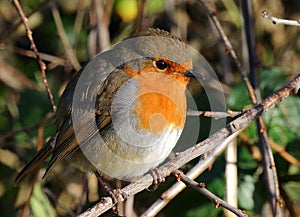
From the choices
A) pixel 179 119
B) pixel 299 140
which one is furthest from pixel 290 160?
pixel 179 119

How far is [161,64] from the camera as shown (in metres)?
3.04

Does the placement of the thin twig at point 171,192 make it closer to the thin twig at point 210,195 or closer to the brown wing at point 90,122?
the thin twig at point 210,195

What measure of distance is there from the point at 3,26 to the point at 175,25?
4.17ft

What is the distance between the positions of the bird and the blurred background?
0.59 meters

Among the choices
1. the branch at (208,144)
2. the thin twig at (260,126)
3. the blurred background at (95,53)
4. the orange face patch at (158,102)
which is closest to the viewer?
the branch at (208,144)

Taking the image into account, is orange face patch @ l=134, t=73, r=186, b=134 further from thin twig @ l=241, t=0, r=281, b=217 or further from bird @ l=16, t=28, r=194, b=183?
thin twig @ l=241, t=0, r=281, b=217

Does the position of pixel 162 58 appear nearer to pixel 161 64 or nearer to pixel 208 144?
pixel 161 64

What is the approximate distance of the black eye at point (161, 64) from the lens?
3.03 m

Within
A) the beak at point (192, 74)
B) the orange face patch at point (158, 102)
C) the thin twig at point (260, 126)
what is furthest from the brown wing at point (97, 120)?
the thin twig at point (260, 126)

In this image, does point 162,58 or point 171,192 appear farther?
point 171,192

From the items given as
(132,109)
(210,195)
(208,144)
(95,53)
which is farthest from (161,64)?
(95,53)

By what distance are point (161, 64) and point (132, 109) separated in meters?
0.26

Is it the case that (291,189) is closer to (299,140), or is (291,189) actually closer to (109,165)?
(299,140)

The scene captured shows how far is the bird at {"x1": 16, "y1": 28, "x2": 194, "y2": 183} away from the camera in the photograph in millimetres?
2977
